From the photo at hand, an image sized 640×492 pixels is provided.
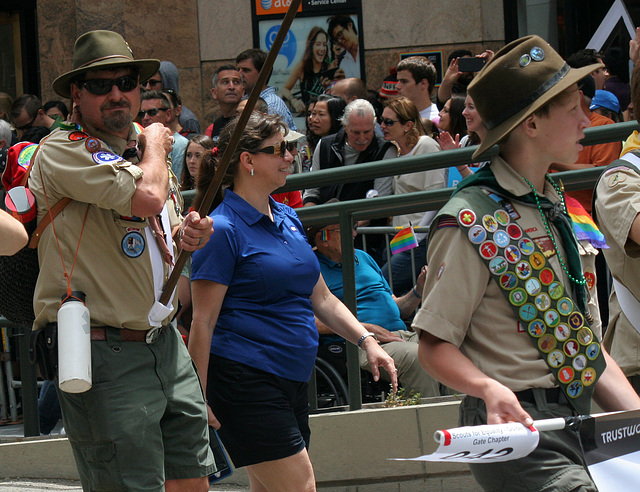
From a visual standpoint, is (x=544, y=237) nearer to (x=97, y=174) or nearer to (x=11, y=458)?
(x=97, y=174)

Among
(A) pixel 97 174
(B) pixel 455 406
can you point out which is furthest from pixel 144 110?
(A) pixel 97 174

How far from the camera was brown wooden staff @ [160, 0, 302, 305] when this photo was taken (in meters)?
2.89

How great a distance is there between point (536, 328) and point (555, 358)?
0.34ft

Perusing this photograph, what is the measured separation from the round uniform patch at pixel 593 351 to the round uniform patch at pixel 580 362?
0.02 metres

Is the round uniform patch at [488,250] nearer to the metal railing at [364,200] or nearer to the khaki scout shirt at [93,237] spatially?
the khaki scout shirt at [93,237]

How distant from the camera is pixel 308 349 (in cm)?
428

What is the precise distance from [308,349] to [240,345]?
1.03 ft

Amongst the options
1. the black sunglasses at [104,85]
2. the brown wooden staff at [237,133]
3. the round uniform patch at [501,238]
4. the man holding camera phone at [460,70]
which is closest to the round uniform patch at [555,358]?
the round uniform patch at [501,238]

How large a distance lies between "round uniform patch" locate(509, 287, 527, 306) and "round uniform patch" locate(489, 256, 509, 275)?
0.22ft

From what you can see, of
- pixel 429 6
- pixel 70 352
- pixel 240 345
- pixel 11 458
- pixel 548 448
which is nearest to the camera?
pixel 548 448

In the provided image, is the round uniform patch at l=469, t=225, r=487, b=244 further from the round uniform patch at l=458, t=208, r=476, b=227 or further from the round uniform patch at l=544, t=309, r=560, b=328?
the round uniform patch at l=544, t=309, r=560, b=328

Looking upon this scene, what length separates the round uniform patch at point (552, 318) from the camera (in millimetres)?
2869

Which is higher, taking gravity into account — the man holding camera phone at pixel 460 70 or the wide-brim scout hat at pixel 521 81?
the man holding camera phone at pixel 460 70

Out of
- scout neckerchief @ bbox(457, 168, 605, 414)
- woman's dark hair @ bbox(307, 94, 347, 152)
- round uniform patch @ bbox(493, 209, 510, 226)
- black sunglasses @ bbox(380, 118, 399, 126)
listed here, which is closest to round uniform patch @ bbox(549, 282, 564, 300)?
scout neckerchief @ bbox(457, 168, 605, 414)
